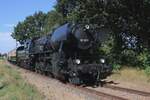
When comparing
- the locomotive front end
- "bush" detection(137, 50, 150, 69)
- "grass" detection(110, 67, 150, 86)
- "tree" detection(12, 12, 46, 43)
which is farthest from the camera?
"tree" detection(12, 12, 46, 43)

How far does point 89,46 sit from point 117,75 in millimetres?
4643

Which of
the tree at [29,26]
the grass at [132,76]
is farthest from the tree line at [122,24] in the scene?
the tree at [29,26]

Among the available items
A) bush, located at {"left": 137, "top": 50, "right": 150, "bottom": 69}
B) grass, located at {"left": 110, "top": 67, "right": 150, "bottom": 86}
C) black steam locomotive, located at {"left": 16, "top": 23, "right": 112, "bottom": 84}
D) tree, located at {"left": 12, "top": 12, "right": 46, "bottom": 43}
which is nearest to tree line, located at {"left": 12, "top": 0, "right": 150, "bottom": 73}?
bush, located at {"left": 137, "top": 50, "right": 150, "bottom": 69}

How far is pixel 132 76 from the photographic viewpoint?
88.3 feet

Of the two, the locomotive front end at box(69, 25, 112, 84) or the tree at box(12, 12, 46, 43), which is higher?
the tree at box(12, 12, 46, 43)

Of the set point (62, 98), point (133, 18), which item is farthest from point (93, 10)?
point (62, 98)

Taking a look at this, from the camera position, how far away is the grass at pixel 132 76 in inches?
994

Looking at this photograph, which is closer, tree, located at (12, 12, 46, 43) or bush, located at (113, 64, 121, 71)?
bush, located at (113, 64, 121, 71)

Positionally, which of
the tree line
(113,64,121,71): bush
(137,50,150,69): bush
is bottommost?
(113,64,121,71): bush

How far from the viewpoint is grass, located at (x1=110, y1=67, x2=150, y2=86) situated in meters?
25.2

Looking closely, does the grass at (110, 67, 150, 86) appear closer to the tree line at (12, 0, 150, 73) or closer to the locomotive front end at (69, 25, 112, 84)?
the tree line at (12, 0, 150, 73)

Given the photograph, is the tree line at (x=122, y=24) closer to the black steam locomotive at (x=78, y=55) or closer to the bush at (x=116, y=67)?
the bush at (x=116, y=67)

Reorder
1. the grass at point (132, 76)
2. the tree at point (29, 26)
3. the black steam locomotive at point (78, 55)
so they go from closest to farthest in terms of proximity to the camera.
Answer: the black steam locomotive at point (78, 55) → the grass at point (132, 76) → the tree at point (29, 26)

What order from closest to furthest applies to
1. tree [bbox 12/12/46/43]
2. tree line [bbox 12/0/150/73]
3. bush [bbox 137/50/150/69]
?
bush [bbox 137/50/150/69] → tree line [bbox 12/0/150/73] → tree [bbox 12/12/46/43]
